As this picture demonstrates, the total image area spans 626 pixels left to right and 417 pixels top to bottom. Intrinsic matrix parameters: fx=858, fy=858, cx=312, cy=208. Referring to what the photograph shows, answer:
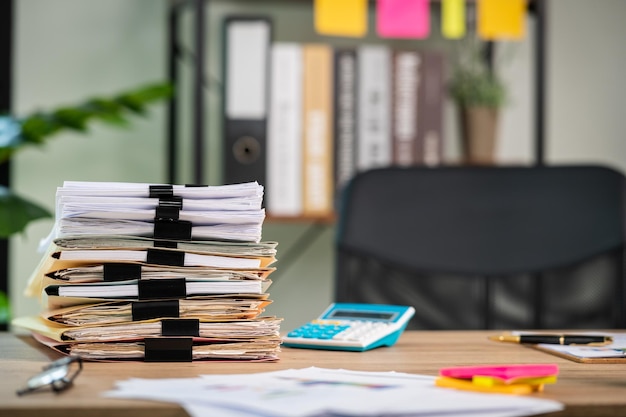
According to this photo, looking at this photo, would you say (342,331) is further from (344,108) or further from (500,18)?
(500,18)

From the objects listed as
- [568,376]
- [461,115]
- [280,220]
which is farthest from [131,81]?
[568,376]

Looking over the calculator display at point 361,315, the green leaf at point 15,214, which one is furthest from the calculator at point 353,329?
the green leaf at point 15,214

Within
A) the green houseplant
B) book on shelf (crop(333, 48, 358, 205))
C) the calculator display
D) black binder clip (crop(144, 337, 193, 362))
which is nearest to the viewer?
black binder clip (crop(144, 337, 193, 362))

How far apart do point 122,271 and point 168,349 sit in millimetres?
83

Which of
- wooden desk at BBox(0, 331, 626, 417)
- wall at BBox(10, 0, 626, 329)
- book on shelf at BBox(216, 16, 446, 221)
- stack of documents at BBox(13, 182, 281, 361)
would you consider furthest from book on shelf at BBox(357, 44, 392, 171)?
stack of documents at BBox(13, 182, 281, 361)

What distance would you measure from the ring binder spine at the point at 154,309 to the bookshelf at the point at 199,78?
1.27 meters

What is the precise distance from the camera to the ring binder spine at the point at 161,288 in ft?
2.60

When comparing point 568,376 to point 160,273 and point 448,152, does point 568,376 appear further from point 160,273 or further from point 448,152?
point 448,152

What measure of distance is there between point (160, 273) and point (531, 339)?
1.50 feet

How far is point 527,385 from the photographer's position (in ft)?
2.12

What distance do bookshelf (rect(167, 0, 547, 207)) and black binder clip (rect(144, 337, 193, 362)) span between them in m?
1.28

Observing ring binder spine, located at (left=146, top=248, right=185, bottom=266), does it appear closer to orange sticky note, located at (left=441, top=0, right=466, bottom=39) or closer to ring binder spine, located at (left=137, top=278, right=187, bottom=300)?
ring binder spine, located at (left=137, top=278, right=187, bottom=300)

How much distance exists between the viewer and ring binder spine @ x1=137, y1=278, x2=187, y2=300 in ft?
2.60

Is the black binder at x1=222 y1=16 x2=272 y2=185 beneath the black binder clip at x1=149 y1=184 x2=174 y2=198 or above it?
above
